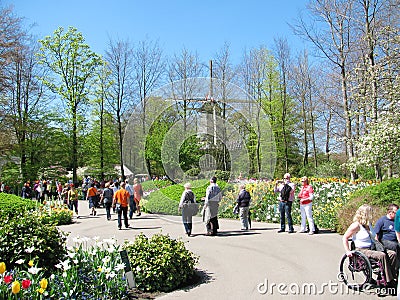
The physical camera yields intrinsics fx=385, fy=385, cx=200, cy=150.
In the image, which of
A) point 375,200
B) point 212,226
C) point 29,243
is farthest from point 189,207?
point 29,243

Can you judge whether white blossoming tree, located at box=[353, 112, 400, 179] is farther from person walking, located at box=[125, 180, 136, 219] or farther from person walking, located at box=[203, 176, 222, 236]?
person walking, located at box=[125, 180, 136, 219]

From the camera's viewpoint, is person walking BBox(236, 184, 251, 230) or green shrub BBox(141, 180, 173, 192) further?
green shrub BBox(141, 180, 173, 192)

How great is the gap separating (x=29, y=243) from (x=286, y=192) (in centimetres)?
737

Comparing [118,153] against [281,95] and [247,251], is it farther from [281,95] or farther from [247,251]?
[247,251]

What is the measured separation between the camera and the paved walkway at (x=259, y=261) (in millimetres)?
5812

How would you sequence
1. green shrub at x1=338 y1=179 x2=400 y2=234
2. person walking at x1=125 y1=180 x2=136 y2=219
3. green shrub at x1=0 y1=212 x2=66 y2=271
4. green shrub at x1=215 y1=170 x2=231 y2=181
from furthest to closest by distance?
1. green shrub at x1=215 y1=170 x2=231 y2=181
2. person walking at x1=125 y1=180 x2=136 y2=219
3. green shrub at x1=338 y1=179 x2=400 y2=234
4. green shrub at x1=0 y1=212 x2=66 y2=271

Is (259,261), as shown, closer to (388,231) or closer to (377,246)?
(377,246)

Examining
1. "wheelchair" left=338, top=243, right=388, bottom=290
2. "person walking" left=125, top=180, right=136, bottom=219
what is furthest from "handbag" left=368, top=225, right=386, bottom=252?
"person walking" left=125, top=180, right=136, bottom=219

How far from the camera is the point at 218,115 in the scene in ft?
41.9

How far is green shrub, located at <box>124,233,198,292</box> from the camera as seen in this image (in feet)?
19.3

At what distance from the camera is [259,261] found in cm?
779

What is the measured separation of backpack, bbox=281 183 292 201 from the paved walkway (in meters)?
1.05

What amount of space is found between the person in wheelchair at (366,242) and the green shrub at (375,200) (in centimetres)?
298

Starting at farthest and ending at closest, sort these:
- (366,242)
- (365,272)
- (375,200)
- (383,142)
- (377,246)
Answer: (383,142)
(375,200)
(377,246)
(366,242)
(365,272)
